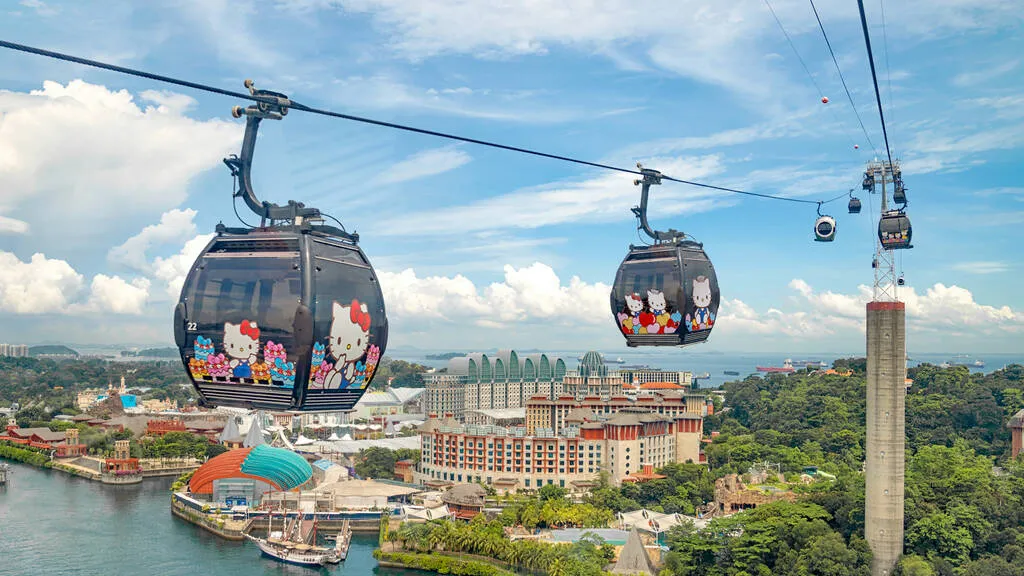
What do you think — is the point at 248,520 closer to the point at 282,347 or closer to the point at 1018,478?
the point at 1018,478

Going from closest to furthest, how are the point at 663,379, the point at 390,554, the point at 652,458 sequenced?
the point at 390,554
the point at 652,458
the point at 663,379

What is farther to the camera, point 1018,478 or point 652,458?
point 652,458

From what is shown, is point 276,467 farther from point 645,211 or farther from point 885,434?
point 645,211

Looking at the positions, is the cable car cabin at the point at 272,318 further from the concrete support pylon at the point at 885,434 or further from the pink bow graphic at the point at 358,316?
the concrete support pylon at the point at 885,434

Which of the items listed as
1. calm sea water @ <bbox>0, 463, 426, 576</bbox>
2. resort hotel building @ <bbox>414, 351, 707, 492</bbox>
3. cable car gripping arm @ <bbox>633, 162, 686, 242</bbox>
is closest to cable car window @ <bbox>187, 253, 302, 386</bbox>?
cable car gripping arm @ <bbox>633, 162, 686, 242</bbox>

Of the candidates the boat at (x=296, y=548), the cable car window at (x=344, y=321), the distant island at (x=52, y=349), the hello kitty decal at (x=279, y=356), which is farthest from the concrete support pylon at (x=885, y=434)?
the distant island at (x=52, y=349)

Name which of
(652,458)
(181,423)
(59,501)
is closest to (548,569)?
(652,458)
